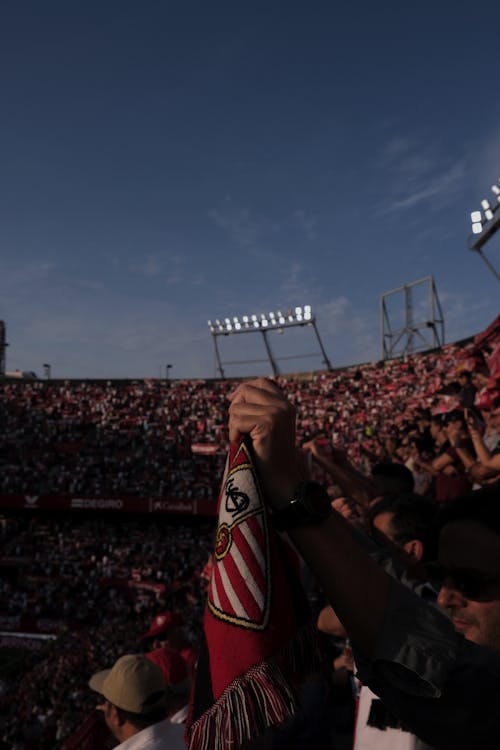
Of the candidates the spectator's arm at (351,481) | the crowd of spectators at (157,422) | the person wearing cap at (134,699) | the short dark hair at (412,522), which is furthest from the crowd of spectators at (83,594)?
the short dark hair at (412,522)

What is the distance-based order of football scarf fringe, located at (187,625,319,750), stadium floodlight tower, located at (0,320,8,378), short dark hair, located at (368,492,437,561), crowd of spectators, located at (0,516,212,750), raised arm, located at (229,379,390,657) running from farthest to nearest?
stadium floodlight tower, located at (0,320,8,378) → crowd of spectators, located at (0,516,212,750) → short dark hair, located at (368,492,437,561) → football scarf fringe, located at (187,625,319,750) → raised arm, located at (229,379,390,657)

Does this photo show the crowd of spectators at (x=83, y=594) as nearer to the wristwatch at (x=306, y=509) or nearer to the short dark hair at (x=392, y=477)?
the short dark hair at (x=392, y=477)

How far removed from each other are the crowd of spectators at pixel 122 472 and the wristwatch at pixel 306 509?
29.6 ft

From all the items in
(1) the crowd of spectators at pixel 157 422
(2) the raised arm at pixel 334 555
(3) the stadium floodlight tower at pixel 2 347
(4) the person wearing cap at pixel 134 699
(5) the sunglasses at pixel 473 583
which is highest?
(3) the stadium floodlight tower at pixel 2 347

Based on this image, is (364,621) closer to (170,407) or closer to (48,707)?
(48,707)

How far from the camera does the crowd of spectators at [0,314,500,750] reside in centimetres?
1595

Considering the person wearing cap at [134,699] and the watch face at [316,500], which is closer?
the watch face at [316,500]

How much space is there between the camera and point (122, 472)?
Result: 34.4 meters

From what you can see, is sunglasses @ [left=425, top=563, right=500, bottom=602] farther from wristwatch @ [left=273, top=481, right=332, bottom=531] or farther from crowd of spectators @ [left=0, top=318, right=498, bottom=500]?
crowd of spectators @ [left=0, top=318, right=498, bottom=500]

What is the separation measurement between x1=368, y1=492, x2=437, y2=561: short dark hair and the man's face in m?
1.60

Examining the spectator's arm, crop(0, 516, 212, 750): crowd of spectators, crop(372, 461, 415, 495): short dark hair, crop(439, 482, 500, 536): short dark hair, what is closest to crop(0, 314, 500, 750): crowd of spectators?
crop(0, 516, 212, 750): crowd of spectators

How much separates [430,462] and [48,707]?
1166 centimetres

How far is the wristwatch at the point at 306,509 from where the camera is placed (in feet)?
3.89

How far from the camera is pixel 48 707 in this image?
47.8 feet
